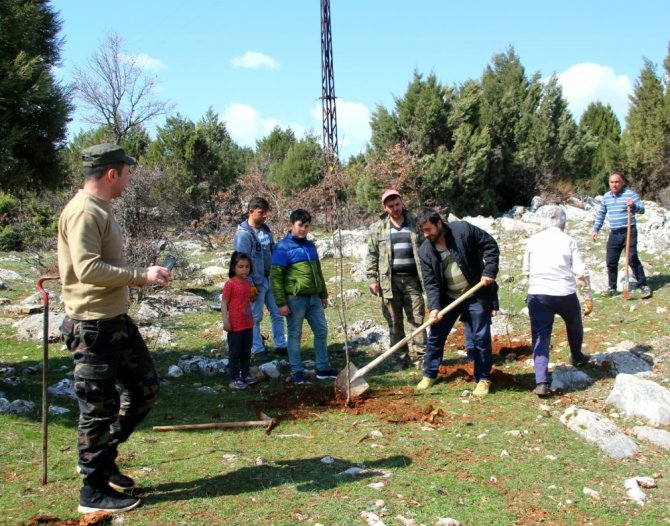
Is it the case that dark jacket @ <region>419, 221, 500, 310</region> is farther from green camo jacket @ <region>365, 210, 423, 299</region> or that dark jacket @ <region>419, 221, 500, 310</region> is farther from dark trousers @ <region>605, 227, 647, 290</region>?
dark trousers @ <region>605, 227, 647, 290</region>

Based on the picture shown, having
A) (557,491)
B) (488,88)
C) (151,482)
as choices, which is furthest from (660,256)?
(488,88)

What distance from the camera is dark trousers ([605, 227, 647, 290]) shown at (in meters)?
9.14

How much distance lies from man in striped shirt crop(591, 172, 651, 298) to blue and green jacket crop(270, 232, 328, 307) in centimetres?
533

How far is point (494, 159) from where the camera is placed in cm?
2308

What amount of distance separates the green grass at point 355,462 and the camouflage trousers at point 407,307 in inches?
19.7

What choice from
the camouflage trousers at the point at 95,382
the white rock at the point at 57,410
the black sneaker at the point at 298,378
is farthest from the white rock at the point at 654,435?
the white rock at the point at 57,410

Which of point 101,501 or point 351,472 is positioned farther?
point 351,472

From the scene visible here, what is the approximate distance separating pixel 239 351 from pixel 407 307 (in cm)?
199

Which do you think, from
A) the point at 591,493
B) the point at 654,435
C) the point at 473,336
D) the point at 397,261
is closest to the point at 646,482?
the point at 591,493

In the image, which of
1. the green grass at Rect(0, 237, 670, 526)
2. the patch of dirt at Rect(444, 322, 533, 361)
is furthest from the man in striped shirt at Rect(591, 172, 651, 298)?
the green grass at Rect(0, 237, 670, 526)

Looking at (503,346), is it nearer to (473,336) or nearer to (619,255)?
(473,336)

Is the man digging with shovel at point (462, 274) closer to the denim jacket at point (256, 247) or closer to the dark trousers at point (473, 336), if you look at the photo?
the dark trousers at point (473, 336)

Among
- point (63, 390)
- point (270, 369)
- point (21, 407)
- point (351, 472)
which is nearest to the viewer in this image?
point (351, 472)

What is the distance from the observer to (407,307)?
268 inches
